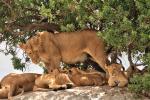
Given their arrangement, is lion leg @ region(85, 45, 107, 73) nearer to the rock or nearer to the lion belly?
the lion belly

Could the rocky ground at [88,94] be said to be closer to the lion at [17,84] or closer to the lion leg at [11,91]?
the lion leg at [11,91]

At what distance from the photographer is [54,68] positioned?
1820 cm

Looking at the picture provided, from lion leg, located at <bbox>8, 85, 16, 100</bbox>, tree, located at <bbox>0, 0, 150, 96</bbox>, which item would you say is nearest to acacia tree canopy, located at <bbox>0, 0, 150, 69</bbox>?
tree, located at <bbox>0, 0, 150, 96</bbox>

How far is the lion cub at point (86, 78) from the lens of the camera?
56.3 feet

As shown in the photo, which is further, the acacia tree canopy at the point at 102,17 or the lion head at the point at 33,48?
the lion head at the point at 33,48

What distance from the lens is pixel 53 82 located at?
1720cm

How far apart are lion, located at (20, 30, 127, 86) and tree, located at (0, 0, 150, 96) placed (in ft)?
0.96

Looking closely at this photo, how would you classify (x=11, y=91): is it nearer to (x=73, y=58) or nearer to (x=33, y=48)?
(x=33, y=48)

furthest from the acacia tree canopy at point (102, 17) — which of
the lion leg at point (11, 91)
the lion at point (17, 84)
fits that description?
the lion leg at point (11, 91)

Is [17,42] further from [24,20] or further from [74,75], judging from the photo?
[74,75]

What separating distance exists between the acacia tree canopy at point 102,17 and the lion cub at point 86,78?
35.1 inches

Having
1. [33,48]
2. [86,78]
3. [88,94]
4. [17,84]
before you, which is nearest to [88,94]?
[88,94]

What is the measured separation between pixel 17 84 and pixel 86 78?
2.09 meters

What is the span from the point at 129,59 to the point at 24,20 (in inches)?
166
